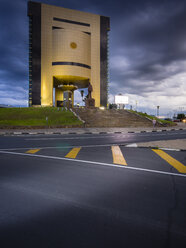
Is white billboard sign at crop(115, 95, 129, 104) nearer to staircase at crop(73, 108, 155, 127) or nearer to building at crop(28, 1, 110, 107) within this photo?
staircase at crop(73, 108, 155, 127)

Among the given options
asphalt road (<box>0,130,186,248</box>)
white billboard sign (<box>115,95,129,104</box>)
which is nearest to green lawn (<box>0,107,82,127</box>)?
asphalt road (<box>0,130,186,248</box>)

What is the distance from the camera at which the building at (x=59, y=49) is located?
69.4 meters

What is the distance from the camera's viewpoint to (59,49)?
7075cm

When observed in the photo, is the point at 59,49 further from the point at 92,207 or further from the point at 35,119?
the point at 92,207

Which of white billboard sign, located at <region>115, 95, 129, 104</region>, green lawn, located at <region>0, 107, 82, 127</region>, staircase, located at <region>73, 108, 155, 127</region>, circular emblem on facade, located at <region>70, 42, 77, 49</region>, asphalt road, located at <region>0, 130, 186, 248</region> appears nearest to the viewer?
asphalt road, located at <region>0, 130, 186, 248</region>

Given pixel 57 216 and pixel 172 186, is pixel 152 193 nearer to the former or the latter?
pixel 172 186

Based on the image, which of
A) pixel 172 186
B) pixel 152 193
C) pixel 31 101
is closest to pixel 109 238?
pixel 152 193

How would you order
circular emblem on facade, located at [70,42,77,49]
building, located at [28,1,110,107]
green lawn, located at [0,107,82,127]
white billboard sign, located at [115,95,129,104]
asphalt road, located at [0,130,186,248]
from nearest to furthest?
asphalt road, located at [0,130,186,248] < green lawn, located at [0,107,82,127] < white billboard sign, located at [115,95,129,104] < building, located at [28,1,110,107] < circular emblem on facade, located at [70,42,77,49]

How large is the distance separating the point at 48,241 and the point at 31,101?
74.8 m

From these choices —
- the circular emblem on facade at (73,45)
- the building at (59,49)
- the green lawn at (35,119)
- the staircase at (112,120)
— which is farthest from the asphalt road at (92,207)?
the circular emblem on facade at (73,45)

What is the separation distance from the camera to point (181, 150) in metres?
7.86

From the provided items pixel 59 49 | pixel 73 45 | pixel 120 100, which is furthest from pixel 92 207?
pixel 73 45

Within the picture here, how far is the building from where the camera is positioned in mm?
69375

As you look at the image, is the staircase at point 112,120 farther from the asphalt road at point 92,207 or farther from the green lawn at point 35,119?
the asphalt road at point 92,207
